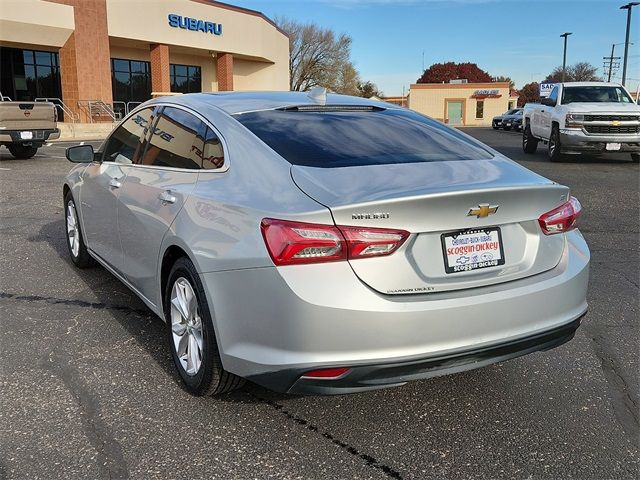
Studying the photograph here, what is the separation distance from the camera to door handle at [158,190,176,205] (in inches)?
133

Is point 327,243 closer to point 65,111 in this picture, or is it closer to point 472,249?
point 472,249

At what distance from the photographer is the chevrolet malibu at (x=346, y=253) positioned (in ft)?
8.27

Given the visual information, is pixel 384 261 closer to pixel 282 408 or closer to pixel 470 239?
pixel 470 239

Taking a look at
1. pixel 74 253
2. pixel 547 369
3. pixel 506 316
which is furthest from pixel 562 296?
pixel 74 253

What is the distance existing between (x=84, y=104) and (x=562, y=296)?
33608 mm

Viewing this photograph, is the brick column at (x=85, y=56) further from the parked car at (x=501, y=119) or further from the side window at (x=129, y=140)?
the side window at (x=129, y=140)

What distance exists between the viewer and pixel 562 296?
2.96m

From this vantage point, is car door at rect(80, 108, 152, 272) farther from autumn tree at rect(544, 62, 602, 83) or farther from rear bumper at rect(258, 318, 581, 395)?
autumn tree at rect(544, 62, 602, 83)

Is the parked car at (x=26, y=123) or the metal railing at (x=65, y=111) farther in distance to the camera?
the metal railing at (x=65, y=111)

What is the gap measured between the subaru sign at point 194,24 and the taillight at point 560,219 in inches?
1483

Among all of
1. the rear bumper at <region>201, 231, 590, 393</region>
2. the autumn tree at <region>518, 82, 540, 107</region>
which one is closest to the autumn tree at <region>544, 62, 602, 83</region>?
the autumn tree at <region>518, 82, 540, 107</region>

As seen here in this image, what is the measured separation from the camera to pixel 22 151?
1684cm

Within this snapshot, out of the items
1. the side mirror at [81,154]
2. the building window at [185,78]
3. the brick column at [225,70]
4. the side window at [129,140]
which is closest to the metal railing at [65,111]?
the building window at [185,78]

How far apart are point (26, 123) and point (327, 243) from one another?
15.5m
